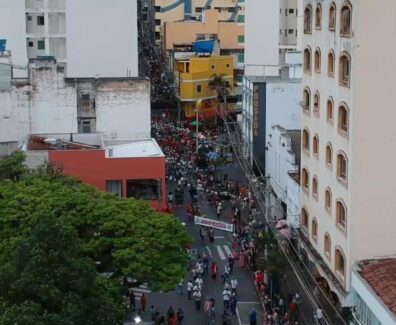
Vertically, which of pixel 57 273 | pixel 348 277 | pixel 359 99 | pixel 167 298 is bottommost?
pixel 167 298

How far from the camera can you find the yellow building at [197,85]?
91.6 metres

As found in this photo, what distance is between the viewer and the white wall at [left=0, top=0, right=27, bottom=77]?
69.8 meters

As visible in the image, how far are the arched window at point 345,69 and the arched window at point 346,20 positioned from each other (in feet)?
2.88

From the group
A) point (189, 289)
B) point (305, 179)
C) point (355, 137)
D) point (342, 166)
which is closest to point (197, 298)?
point (189, 289)

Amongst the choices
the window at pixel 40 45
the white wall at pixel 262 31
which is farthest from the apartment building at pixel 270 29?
the window at pixel 40 45

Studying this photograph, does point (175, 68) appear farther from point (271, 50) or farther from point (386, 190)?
point (386, 190)

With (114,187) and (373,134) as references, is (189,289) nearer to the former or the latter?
(114,187)

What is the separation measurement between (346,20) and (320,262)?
10936 millimetres

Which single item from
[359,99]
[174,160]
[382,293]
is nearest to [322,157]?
[359,99]

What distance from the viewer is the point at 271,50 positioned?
311 ft

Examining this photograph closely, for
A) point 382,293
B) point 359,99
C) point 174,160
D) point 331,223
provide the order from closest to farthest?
point 382,293, point 359,99, point 331,223, point 174,160

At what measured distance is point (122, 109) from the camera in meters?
55.2

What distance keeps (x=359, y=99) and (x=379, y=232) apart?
17.9 ft

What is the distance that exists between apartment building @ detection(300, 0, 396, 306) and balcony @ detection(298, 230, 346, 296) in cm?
6
